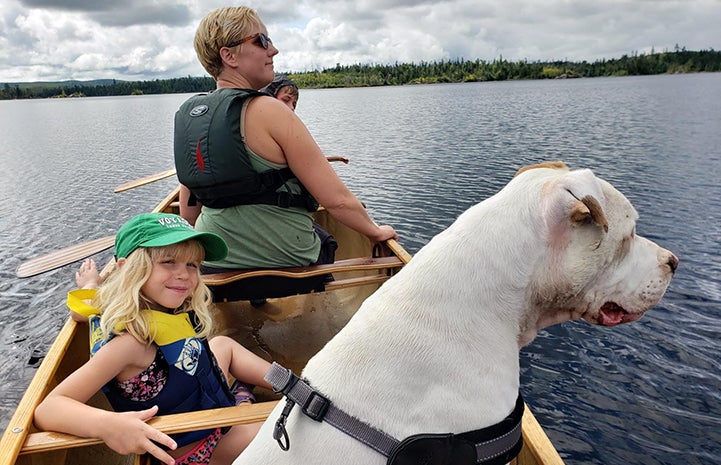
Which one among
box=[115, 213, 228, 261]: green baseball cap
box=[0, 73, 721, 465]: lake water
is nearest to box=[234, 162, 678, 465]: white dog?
box=[115, 213, 228, 261]: green baseball cap

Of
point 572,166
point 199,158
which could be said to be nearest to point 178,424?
point 199,158

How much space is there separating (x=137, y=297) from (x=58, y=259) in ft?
13.4

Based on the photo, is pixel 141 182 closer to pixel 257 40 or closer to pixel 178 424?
pixel 257 40

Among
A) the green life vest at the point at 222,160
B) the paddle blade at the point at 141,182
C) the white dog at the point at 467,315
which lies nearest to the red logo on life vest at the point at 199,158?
the green life vest at the point at 222,160

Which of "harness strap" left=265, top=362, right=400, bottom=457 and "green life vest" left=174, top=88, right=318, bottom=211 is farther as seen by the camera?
"green life vest" left=174, top=88, right=318, bottom=211

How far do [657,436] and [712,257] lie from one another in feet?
17.7

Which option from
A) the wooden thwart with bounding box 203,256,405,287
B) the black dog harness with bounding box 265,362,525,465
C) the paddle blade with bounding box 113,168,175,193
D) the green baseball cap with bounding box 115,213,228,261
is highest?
the green baseball cap with bounding box 115,213,228,261

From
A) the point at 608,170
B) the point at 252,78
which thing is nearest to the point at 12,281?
the point at 252,78

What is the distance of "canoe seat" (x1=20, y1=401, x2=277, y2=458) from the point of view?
235 cm

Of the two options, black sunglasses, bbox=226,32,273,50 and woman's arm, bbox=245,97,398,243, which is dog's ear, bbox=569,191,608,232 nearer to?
woman's arm, bbox=245,97,398,243

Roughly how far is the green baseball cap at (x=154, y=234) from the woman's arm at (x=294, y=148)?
0.77 meters

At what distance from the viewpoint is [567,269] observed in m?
1.72

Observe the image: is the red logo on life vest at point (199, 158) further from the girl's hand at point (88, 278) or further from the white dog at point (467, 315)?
the white dog at point (467, 315)

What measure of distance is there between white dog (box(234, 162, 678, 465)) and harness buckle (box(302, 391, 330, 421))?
0.04 m
